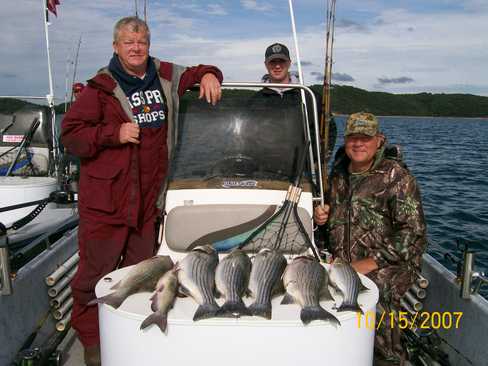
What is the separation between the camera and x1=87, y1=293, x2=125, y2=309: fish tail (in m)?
2.62

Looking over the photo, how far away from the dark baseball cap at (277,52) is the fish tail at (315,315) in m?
3.88

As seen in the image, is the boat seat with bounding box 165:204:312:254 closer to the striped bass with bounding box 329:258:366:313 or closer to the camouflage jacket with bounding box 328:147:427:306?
the camouflage jacket with bounding box 328:147:427:306

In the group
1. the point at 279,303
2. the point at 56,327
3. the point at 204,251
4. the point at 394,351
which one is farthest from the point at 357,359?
the point at 56,327

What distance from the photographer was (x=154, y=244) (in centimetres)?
384

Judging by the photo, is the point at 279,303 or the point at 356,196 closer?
the point at 279,303

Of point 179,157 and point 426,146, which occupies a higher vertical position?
point 179,157

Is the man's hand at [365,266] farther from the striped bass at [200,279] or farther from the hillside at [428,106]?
the hillside at [428,106]

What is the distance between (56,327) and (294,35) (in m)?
3.54

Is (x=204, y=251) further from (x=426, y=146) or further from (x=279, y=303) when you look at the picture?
(x=426, y=146)

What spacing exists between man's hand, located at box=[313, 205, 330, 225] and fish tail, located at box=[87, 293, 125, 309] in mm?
1928

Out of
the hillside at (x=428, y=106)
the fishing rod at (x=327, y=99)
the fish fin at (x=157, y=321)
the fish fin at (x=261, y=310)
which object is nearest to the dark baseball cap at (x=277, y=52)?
the fishing rod at (x=327, y=99)

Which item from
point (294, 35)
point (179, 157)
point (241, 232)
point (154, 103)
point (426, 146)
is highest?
point (294, 35)

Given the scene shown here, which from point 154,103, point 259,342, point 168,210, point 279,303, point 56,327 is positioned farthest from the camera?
point 56,327

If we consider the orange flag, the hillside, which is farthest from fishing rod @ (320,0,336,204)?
the hillside
